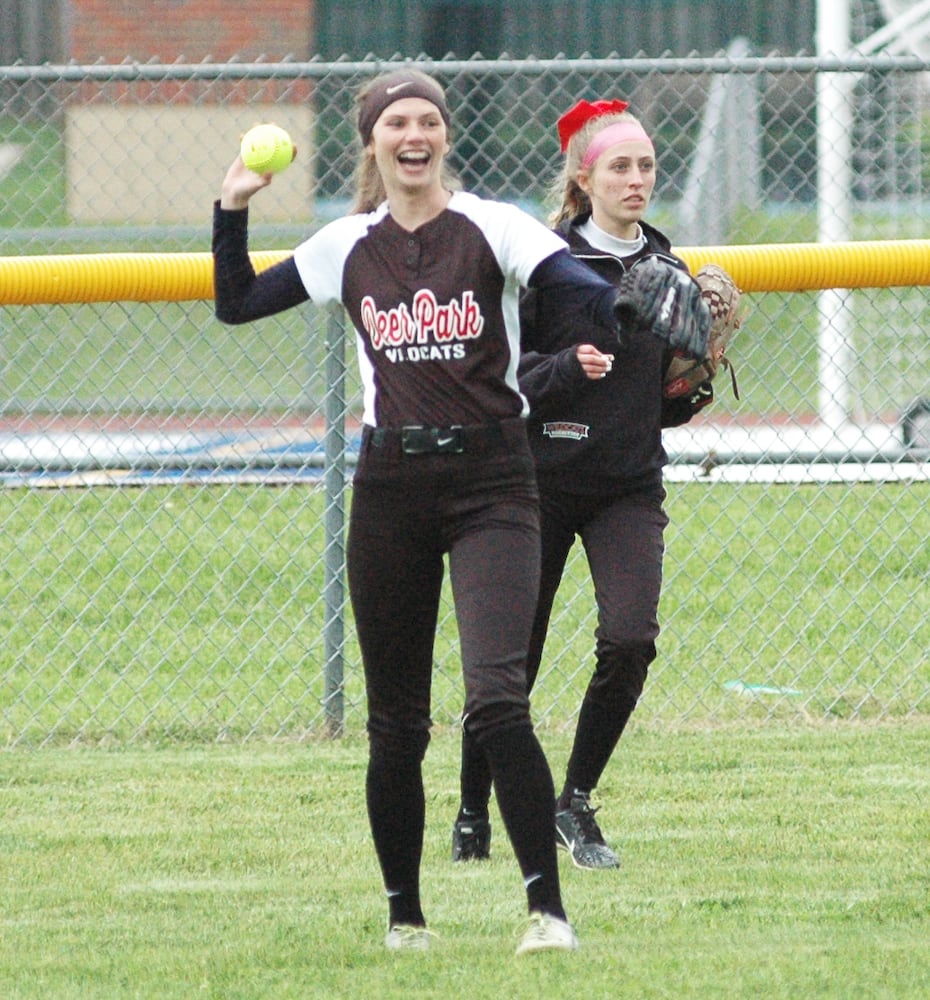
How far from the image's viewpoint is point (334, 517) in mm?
5898

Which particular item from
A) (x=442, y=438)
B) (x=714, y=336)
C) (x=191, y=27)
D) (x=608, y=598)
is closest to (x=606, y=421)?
(x=714, y=336)

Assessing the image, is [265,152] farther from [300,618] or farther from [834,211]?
[834,211]

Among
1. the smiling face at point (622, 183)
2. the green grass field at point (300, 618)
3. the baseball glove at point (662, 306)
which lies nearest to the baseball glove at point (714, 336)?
the smiling face at point (622, 183)

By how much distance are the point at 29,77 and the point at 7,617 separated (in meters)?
2.41

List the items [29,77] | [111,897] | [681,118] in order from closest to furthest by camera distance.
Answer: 1. [111,897]
2. [29,77]
3. [681,118]

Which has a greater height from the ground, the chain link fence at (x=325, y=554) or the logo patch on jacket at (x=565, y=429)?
the logo patch on jacket at (x=565, y=429)

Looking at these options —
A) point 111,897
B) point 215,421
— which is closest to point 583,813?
point 111,897

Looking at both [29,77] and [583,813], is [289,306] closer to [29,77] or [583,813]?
[583,813]

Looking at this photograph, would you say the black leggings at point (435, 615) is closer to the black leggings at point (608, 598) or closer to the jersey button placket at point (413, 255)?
the jersey button placket at point (413, 255)

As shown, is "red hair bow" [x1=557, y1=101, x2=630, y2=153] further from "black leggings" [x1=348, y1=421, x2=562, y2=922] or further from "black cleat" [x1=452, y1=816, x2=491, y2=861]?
"black cleat" [x1=452, y1=816, x2=491, y2=861]

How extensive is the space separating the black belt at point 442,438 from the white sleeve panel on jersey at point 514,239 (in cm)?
31

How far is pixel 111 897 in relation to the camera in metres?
4.32

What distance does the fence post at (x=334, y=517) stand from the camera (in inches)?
230

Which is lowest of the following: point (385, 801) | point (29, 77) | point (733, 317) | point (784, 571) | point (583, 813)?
point (784, 571)
